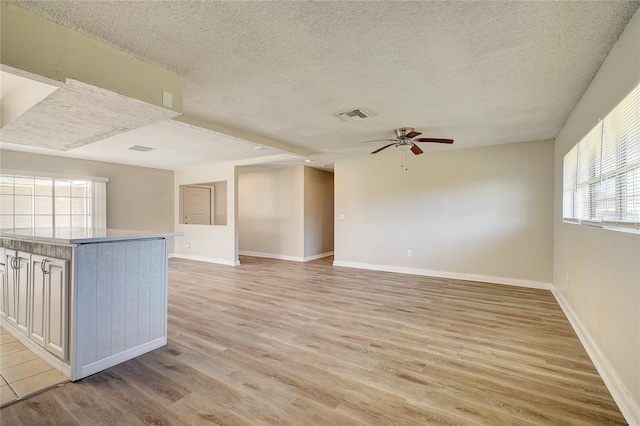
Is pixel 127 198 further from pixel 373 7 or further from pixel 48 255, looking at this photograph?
pixel 373 7

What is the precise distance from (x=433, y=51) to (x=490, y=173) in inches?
148

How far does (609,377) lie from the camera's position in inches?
80.5

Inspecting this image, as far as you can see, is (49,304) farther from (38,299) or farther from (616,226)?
(616,226)

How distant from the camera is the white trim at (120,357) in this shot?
221 cm

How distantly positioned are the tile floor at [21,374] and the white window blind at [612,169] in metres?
4.02

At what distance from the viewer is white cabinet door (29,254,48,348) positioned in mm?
2393

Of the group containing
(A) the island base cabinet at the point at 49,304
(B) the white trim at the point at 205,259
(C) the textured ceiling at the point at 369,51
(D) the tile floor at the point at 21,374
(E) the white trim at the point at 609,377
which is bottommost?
(B) the white trim at the point at 205,259

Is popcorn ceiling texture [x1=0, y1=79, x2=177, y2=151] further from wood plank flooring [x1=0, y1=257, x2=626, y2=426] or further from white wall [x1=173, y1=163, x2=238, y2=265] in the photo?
white wall [x1=173, y1=163, x2=238, y2=265]

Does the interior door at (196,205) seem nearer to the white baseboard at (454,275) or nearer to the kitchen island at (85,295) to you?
the white baseboard at (454,275)

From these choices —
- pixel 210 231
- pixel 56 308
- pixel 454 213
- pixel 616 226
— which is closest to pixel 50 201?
pixel 210 231

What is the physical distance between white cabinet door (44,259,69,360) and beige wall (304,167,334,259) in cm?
550

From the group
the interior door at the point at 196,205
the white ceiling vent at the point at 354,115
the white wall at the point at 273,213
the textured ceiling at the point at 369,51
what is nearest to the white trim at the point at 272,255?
the white wall at the point at 273,213

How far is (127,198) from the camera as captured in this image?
721 centimetres

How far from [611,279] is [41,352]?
178 inches
